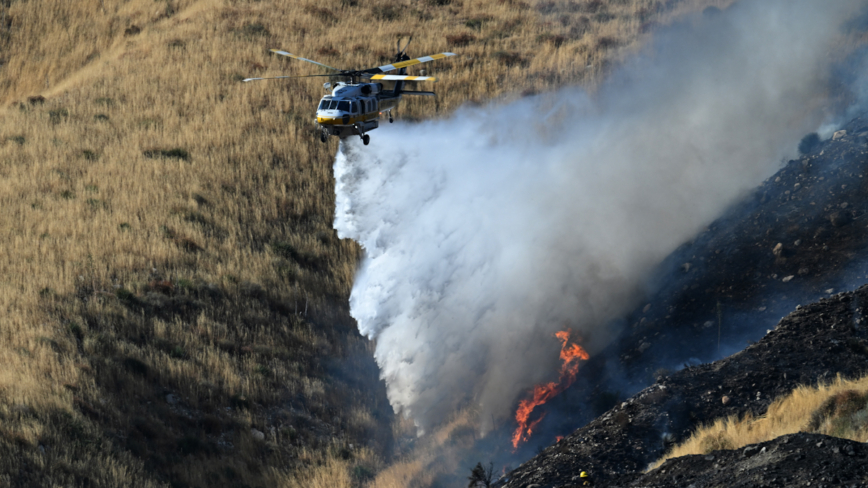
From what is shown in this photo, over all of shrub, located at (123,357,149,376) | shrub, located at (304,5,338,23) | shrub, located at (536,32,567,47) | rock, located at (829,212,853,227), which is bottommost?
shrub, located at (123,357,149,376)

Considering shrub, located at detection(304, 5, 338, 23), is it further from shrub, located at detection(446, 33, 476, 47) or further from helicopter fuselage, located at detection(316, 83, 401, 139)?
helicopter fuselage, located at detection(316, 83, 401, 139)

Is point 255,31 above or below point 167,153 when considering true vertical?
above

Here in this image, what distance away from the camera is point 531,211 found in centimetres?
2958

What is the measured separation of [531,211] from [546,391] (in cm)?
750

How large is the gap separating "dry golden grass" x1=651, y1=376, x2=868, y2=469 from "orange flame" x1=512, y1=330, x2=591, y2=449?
28.3 ft

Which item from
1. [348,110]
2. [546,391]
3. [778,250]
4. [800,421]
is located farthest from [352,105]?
[800,421]

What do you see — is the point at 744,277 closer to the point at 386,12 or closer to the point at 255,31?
the point at 386,12

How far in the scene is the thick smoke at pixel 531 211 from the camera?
27172 millimetres

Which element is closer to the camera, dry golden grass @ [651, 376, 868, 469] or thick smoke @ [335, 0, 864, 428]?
dry golden grass @ [651, 376, 868, 469]

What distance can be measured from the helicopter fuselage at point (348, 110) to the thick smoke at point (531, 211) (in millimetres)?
4768

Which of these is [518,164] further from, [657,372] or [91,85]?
[91,85]

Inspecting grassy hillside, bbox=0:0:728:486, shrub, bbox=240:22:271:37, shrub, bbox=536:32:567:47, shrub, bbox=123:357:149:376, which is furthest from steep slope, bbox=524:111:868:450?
shrub, bbox=240:22:271:37

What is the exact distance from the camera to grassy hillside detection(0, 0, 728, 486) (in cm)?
2195

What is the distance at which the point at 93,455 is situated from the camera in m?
19.6
